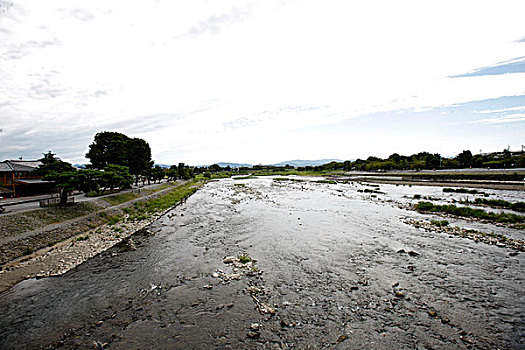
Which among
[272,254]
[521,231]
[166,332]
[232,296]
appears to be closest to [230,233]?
[272,254]

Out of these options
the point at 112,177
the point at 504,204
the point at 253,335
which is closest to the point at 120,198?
the point at 112,177

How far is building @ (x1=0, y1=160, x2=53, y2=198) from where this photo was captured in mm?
29812

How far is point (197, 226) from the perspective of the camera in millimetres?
21844

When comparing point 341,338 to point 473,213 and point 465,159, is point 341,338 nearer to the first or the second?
point 473,213

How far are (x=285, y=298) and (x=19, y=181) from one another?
37.9 metres

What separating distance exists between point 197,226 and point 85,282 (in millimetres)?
10973

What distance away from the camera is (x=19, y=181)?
30281 mm

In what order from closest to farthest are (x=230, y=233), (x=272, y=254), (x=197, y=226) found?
1. (x=272, y=254)
2. (x=230, y=233)
3. (x=197, y=226)

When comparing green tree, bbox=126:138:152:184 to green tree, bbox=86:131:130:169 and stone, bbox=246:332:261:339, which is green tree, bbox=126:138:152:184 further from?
stone, bbox=246:332:261:339

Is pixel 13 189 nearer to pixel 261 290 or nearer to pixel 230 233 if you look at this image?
pixel 230 233

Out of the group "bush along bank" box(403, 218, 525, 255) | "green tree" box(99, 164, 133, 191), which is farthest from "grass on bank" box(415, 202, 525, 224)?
"green tree" box(99, 164, 133, 191)

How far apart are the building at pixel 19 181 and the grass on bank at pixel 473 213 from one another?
46.1 m

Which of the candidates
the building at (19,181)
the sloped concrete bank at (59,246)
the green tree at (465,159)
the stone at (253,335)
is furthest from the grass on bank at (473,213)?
the green tree at (465,159)

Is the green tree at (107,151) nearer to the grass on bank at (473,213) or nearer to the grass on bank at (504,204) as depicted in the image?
the grass on bank at (473,213)
